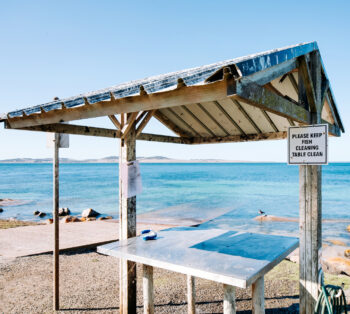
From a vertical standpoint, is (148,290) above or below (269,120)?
below

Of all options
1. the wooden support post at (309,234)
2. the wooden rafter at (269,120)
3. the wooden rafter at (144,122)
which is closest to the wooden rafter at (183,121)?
the wooden rafter at (144,122)

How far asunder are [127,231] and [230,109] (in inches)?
98.9

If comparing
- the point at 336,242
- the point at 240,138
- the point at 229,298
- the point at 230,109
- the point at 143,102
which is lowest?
the point at 336,242

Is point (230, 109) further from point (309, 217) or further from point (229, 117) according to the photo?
point (309, 217)

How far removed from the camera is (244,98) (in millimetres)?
1894

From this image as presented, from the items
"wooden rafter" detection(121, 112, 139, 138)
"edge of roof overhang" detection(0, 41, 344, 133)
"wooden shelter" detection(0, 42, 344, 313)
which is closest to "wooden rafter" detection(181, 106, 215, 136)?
"wooden shelter" detection(0, 42, 344, 313)

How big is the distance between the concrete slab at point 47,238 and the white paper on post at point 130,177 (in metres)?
4.45

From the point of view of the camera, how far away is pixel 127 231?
4.04m

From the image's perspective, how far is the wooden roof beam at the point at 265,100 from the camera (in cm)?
188

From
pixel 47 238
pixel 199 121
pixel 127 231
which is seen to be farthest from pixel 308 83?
pixel 47 238

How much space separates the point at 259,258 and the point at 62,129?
308 cm

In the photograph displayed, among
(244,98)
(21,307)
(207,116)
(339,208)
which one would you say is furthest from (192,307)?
(339,208)

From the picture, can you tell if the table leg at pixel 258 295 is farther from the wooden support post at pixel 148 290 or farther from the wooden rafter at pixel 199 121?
the wooden rafter at pixel 199 121

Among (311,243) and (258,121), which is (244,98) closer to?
(311,243)
